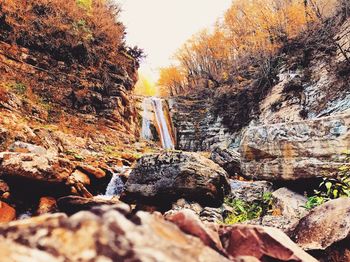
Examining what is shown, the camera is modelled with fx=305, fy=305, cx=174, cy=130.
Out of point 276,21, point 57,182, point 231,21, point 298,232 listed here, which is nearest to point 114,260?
point 298,232

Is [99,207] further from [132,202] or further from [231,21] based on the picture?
[231,21]

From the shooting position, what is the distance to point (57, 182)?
23.3 feet

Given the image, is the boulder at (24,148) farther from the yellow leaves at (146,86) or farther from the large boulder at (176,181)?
the yellow leaves at (146,86)

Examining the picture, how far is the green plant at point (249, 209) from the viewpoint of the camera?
6440 millimetres

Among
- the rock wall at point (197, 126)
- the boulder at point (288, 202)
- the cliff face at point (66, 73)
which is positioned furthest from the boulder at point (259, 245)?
the rock wall at point (197, 126)

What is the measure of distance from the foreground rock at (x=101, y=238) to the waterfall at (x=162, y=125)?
19760mm

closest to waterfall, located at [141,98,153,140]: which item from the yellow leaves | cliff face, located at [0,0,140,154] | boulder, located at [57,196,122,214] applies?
cliff face, located at [0,0,140,154]

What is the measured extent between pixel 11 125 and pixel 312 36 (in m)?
18.9

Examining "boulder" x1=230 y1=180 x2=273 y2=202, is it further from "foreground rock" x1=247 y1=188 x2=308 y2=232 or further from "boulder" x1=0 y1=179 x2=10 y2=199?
"boulder" x1=0 y1=179 x2=10 y2=199

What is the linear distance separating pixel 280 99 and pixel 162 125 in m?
8.48

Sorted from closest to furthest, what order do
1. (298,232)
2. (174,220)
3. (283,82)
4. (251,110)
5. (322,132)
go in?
(174,220) < (298,232) < (322,132) < (283,82) < (251,110)

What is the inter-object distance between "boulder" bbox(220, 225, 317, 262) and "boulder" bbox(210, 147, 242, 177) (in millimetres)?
10906

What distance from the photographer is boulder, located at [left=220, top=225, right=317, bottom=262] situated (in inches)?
59.2

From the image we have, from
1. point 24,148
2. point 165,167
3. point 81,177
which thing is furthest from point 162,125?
point 165,167
